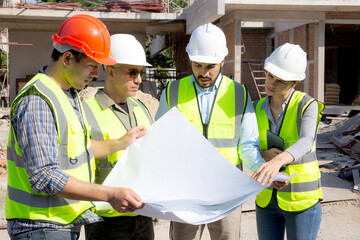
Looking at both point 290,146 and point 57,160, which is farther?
point 290,146

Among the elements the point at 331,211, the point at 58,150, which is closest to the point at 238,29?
the point at 331,211

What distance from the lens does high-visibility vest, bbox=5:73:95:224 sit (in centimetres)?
188

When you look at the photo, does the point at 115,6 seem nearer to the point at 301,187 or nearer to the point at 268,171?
the point at 301,187

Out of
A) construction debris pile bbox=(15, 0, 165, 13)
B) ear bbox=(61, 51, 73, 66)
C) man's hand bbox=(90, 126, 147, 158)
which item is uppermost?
construction debris pile bbox=(15, 0, 165, 13)

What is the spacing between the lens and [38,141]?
5.84 feet

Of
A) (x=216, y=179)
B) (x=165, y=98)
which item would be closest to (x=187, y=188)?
(x=216, y=179)

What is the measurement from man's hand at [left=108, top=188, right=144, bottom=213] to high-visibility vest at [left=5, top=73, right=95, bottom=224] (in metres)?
0.24

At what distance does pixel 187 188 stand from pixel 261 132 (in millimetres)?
872

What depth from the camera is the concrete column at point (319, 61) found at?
16.1 metres

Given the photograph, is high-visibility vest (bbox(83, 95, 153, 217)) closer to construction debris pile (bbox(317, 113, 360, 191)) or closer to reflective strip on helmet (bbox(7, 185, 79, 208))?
reflective strip on helmet (bbox(7, 185, 79, 208))

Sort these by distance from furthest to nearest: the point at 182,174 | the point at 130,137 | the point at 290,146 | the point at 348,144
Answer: the point at 348,144, the point at 290,146, the point at 130,137, the point at 182,174

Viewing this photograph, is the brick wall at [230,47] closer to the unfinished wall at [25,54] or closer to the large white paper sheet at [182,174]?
the unfinished wall at [25,54]

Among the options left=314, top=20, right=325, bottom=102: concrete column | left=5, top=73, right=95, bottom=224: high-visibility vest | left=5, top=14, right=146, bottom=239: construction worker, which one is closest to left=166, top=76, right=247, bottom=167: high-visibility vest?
left=5, top=14, right=146, bottom=239: construction worker

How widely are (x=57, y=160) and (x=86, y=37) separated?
1.97ft
